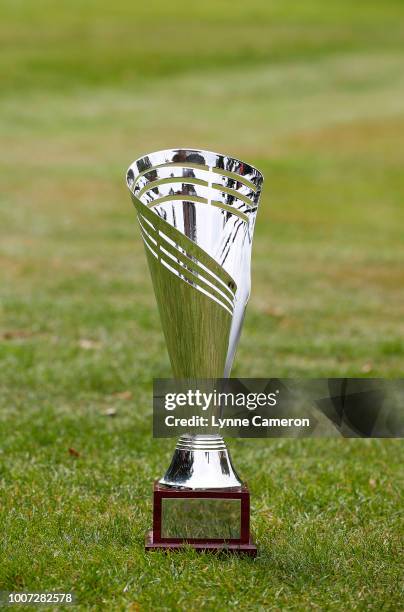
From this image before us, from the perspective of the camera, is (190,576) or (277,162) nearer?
(190,576)

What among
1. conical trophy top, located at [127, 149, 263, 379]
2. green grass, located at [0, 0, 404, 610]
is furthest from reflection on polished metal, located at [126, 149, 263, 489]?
green grass, located at [0, 0, 404, 610]

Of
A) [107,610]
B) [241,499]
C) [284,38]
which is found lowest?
[107,610]

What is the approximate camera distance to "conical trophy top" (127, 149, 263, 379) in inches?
139

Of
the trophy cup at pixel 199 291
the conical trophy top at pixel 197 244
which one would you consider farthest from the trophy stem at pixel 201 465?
the conical trophy top at pixel 197 244

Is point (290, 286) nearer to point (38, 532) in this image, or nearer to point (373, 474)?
point (373, 474)

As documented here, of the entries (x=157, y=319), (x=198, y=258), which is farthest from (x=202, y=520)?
(x=157, y=319)

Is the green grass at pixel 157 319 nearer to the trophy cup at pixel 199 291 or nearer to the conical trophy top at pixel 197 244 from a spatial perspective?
the trophy cup at pixel 199 291

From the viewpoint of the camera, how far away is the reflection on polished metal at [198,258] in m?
3.54

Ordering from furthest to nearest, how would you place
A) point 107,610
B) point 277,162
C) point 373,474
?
point 277,162 < point 373,474 < point 107,610

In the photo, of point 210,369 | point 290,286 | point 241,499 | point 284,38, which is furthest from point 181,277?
point 284,38

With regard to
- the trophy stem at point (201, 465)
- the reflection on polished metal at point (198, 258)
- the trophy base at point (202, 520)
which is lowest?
the trophy base at point (202, 520)

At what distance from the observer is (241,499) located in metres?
3.49

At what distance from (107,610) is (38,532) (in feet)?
2.54

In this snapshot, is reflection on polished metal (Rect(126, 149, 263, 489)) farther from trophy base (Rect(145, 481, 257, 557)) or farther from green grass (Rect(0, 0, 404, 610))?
green grass (Rect(0, 0, 404, 610))
